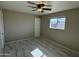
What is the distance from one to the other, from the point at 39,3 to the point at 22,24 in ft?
9.65

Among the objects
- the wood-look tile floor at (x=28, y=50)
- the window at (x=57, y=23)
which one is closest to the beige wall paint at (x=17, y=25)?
the wood-look tile floor at (x=28, y=50)

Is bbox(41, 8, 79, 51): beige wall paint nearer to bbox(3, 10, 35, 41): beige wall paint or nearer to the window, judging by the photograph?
the window

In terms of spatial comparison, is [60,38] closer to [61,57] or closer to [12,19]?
[61,57]

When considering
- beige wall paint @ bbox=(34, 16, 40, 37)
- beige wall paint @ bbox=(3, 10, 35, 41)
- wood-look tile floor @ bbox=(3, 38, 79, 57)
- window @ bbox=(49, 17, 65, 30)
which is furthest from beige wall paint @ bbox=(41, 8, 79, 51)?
beige wall paint @ bbox=(3, 10, 35, 41)

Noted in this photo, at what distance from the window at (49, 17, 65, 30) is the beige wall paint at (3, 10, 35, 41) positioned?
185 centimetres

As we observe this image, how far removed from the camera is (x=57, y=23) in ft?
14.8

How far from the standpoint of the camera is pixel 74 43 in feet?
11.0

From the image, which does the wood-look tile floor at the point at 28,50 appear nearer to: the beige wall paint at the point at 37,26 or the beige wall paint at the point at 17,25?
the beige wall paint at the point at 17,25

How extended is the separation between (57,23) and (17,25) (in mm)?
3049

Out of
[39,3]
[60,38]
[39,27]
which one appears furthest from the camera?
[39,27]

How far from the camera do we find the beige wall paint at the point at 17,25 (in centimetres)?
422

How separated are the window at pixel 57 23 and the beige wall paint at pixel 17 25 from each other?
1.85 meters

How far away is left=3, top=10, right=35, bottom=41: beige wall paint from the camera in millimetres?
4224

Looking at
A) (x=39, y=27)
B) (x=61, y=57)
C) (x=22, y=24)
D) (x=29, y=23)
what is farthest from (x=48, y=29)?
(x=61, y=57)
